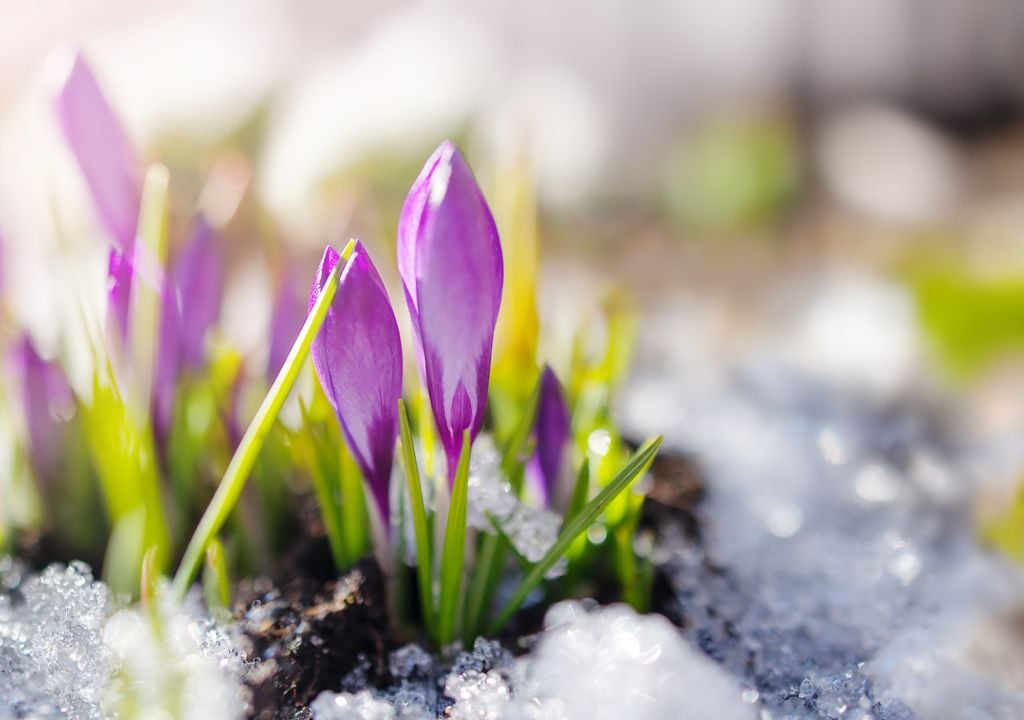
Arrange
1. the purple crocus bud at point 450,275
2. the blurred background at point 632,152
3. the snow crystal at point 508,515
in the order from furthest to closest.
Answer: the blurred background at point 632,152 < the snow crystal at point 508,515 < the purple crocus bud at point 450,275

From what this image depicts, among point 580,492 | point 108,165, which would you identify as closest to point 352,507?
point 580,492

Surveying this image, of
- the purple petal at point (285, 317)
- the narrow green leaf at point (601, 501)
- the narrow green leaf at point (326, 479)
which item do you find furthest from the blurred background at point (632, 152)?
the narrow green leaf at point (601, 501)

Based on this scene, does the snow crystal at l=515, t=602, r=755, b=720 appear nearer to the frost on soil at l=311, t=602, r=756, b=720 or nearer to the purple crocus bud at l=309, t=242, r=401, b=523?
the frost on soil at l=311, t=602, r=756, b=720

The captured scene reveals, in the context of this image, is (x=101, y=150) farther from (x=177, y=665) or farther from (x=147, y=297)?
(x=177, y=665)

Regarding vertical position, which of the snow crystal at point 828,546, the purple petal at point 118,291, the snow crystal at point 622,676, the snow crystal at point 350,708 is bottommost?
the snow crystal at point 828,546

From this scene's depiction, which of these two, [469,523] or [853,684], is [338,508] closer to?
[469,523]

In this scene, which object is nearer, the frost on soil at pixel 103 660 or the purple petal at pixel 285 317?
the frost on soil at pixel 103 660

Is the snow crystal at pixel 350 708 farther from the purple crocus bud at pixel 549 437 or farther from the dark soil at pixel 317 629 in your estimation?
the purple crocus bud at pixel 549 437
